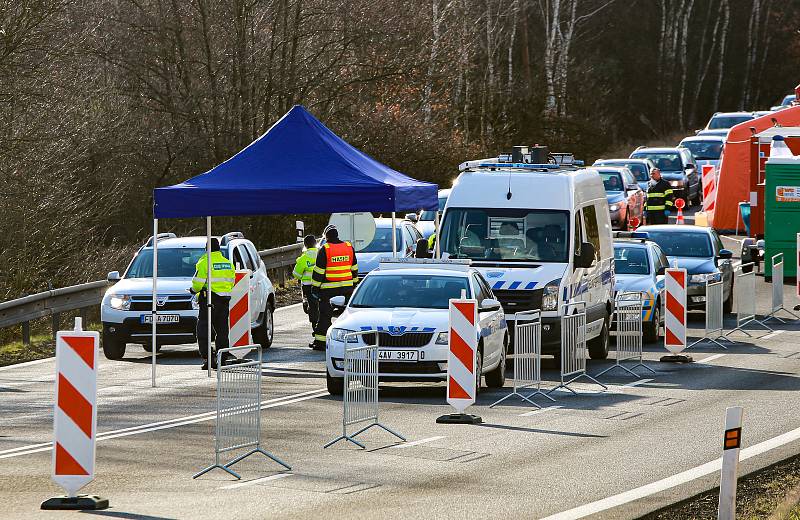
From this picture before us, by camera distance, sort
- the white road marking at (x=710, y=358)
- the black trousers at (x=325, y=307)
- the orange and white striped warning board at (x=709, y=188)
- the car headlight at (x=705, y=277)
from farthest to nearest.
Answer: the orange and white striped warning board at (x=709, y=188) < the car headlight at (x=705, y=277) < the black trousers at (x=325, y=307) < the white road marking at (x=710, y=358)

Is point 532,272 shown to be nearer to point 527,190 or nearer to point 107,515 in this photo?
point 527,190

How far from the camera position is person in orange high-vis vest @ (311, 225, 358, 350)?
74.0 feet

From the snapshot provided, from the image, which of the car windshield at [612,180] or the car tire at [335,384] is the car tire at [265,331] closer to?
the car tire at [335,384]

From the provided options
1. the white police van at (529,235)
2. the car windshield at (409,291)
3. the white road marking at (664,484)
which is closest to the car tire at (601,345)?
the white police van at (529,235)

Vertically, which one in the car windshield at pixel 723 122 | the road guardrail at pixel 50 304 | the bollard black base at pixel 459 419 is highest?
the car windshield at pixel 723 122

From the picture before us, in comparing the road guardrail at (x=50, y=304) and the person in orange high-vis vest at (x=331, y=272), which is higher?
the person in orange high-vis vest at (x=331, y=272)

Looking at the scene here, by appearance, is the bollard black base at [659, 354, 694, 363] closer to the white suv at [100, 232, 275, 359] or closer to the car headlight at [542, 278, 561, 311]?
the car headlight at [542, 278, 561, 311]

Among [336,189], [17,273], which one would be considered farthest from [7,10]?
[336,189]

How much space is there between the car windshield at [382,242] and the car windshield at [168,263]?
556 cm

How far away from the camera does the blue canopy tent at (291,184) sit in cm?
1927

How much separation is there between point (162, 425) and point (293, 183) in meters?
4.99

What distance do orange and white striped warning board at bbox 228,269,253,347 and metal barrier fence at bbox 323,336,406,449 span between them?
620 cm

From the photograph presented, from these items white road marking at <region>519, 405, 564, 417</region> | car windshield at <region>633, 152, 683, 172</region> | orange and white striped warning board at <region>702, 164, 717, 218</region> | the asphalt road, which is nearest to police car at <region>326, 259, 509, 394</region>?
the asphalt road

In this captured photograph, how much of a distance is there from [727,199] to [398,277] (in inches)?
937
